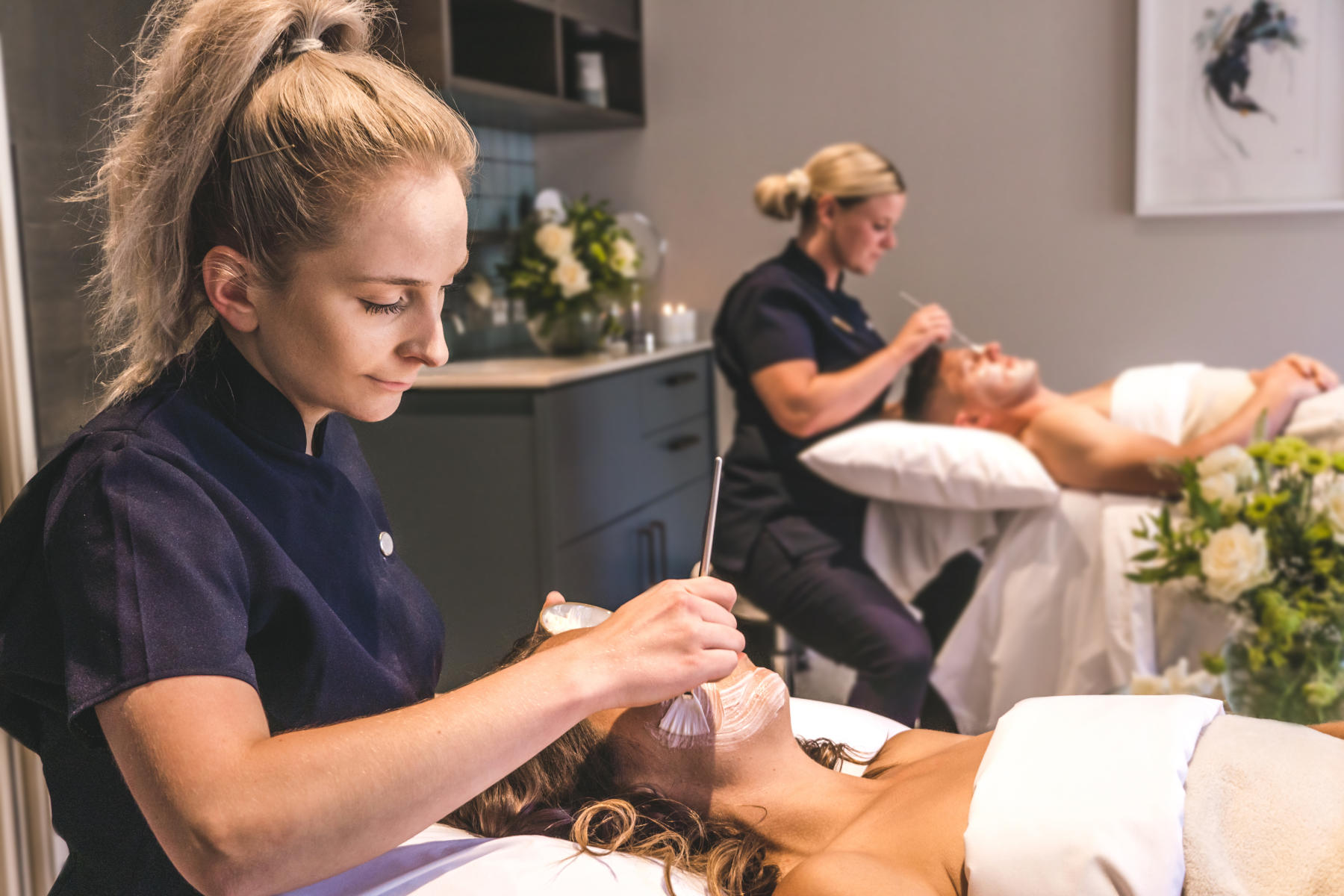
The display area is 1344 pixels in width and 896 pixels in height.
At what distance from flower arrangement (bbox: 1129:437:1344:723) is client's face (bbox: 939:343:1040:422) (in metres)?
0.68

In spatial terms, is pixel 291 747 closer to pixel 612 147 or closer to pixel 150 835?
pixel 150 835

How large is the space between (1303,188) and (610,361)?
179 cm

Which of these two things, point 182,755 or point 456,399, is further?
point 456,399

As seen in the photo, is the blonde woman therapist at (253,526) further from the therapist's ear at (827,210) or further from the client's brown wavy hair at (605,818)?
the therapist's ear at (827,210)

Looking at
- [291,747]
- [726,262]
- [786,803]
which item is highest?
[726,262]

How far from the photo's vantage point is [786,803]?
3.37 feet

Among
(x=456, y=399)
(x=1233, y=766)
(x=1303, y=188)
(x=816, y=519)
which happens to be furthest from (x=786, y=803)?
(x=1303, y=188)

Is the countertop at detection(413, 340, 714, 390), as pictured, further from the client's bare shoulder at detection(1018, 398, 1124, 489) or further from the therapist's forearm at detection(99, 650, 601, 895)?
the therapist's forearm at detection(99, 650, 601, 895)

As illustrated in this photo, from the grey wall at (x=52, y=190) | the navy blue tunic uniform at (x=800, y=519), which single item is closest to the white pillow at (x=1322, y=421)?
the navy blue tunic uniform at (x=800, y=519)

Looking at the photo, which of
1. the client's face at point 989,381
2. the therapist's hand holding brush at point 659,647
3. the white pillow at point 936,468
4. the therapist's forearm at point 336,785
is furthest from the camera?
the client's face at point 989,381

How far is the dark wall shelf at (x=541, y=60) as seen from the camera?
2.94 metres

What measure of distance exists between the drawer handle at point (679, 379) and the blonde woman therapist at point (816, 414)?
0.77m

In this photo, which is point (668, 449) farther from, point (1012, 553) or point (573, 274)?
point (1012, 553)

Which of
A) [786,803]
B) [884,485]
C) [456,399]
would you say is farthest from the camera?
[456,399]
